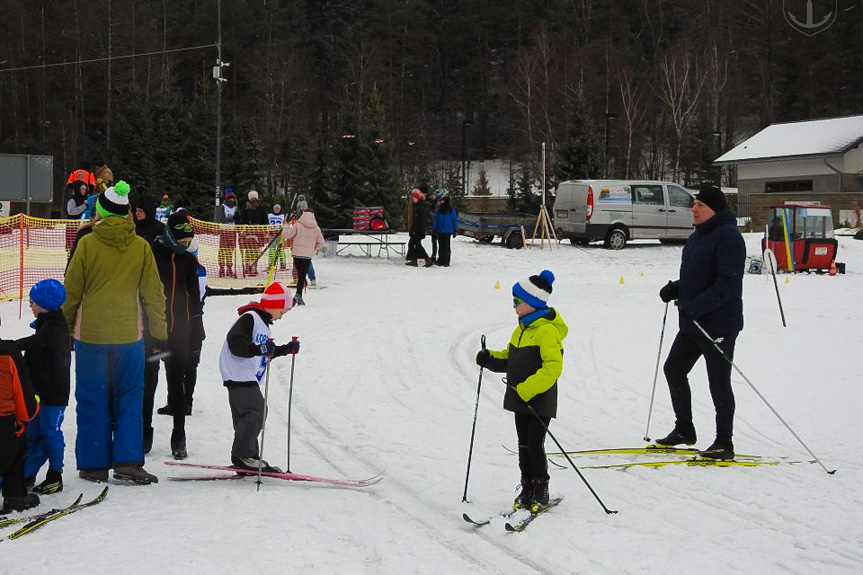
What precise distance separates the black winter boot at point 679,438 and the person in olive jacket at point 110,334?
3744mm

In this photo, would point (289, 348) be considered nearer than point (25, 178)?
Yes

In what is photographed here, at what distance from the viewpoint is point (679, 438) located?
6.67 meters

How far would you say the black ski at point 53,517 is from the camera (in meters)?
4.68

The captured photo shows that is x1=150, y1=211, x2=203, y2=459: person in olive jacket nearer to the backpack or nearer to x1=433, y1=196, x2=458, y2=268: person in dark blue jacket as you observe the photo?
the backpack

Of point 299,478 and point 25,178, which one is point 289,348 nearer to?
point 299,478

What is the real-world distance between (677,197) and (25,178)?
60.2ft

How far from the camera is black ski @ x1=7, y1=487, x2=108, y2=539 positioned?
4.68 meters

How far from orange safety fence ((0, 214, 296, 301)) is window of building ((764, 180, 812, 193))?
107 feet

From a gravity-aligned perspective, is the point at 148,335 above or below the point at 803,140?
below

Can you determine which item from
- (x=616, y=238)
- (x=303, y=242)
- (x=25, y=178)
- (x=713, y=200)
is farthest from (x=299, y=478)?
(x=616, y=238)

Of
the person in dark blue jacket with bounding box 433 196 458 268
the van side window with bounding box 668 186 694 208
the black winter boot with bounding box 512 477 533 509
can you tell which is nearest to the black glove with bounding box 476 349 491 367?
the black winter boot with bounding box 512 477 533 509

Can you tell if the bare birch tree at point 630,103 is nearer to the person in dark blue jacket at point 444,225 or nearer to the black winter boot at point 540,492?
the person in dark blue jacket at point 444,225

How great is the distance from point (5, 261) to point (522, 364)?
1294 cm

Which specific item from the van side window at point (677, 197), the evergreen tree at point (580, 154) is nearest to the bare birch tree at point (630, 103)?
the evergreen tree at point (580, 154)
